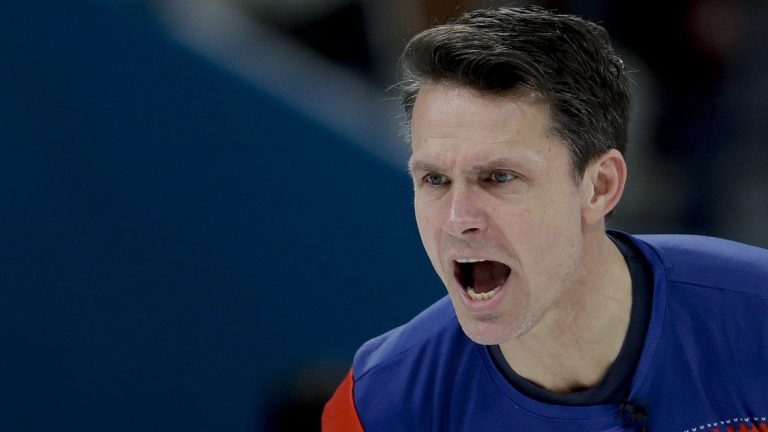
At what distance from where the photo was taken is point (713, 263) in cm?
232

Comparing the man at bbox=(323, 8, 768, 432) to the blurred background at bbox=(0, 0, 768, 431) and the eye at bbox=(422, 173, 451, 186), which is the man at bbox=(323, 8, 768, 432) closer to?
the eye at bbox=(422, 173, 451, 186)

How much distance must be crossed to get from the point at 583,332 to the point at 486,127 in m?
0.49

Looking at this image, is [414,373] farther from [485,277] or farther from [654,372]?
[654,372]

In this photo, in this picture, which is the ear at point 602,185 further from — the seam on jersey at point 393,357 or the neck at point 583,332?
the seam on jersey at point 393,357

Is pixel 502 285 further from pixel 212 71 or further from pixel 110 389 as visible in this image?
pixel 110 389

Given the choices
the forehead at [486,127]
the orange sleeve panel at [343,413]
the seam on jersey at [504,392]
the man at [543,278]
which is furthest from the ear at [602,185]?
the orange sleeve panel at [343,413]

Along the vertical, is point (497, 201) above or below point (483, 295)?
above

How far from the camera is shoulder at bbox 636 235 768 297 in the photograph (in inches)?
89.2

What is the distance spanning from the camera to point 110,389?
3266 mm

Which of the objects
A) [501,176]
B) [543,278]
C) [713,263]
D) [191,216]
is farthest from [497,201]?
[191,216]

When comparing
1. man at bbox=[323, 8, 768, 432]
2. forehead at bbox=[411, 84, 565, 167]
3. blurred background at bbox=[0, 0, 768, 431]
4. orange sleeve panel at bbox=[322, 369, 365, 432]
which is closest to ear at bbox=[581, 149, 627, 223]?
man at bbox=[323, 8, 768, 432]

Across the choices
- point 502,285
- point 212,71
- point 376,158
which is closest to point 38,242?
point 212,71

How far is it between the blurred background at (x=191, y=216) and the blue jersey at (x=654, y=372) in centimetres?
97

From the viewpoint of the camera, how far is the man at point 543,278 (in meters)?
2.02
